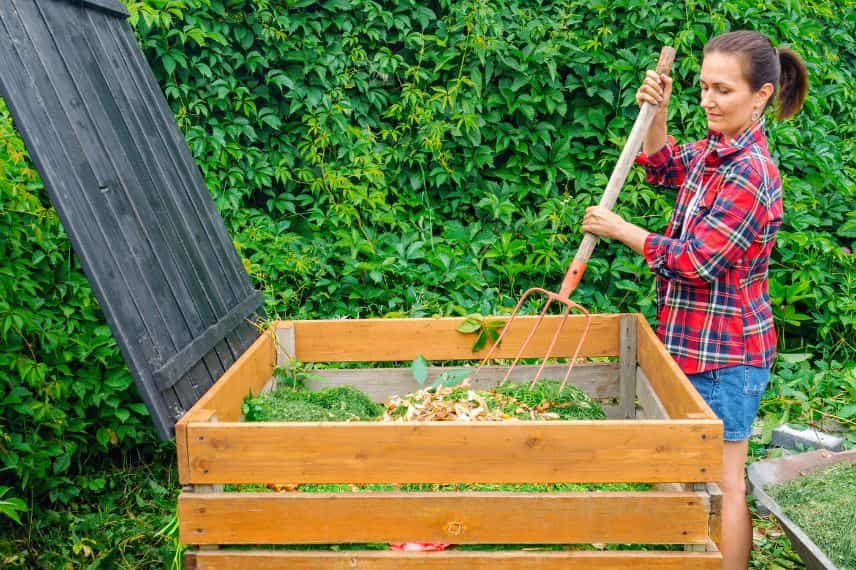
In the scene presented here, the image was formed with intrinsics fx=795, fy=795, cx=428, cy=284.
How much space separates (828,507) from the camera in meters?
2.51

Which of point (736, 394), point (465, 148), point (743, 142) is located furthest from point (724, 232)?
point (465, 148)

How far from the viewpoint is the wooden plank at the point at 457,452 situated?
6.16 ft

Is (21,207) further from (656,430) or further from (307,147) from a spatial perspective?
(656,430)

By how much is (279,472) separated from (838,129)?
15.1 feet

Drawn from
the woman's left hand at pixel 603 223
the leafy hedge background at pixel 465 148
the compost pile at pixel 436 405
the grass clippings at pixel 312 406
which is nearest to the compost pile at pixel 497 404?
the compost pile at pixel 436 405

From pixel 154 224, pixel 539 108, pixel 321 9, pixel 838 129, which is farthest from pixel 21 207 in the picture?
pixel 838 129

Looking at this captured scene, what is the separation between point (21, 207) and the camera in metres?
3.07

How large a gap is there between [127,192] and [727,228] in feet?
5.50

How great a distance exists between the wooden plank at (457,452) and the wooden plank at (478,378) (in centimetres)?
102

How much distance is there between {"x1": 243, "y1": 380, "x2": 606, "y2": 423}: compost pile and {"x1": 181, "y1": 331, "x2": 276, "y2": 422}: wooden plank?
6 cm

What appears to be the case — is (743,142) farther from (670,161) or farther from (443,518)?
(443,518)

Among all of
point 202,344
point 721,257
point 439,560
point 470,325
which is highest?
point 721,257

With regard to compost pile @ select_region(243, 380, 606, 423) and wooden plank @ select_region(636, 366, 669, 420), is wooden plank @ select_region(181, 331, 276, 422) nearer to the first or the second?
compost pile @ select_region(243, 380, 606, 423)

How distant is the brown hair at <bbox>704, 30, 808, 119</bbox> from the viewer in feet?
7.74
